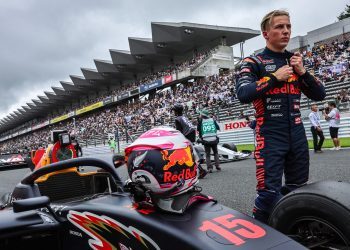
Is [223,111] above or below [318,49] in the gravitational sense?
below

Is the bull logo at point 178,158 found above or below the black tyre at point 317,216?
above

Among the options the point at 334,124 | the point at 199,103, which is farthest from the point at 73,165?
the point at 199,103

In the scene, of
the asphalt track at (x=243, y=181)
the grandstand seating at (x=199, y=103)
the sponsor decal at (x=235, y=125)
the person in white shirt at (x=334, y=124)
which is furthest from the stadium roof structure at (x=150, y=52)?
the asphalt track at (x=243, y=181)

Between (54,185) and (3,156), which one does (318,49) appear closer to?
(3,156)

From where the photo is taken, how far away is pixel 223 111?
67.1 feet

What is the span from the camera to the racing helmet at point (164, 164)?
179 cm

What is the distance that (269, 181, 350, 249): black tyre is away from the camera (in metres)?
1.82

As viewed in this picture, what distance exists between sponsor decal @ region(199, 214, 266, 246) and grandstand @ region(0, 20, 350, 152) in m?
14.3

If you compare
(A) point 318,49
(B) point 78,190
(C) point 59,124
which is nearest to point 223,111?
(A) point 318,49

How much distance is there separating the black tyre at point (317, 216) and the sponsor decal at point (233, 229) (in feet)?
1.12

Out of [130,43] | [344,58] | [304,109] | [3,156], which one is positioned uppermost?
[130,43]

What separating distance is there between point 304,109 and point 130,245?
49.4 ft

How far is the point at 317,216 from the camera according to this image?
1901mm

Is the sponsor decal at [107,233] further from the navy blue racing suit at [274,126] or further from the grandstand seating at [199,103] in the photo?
the grandstand seating at [199,103]
